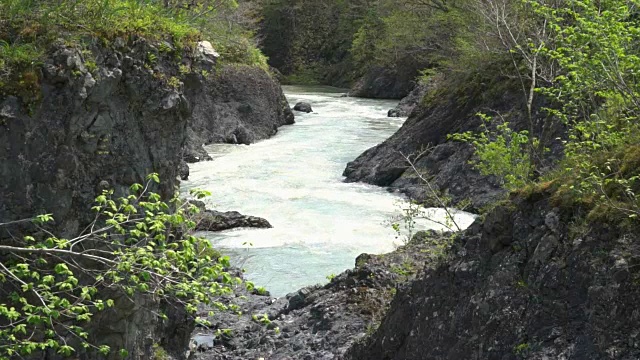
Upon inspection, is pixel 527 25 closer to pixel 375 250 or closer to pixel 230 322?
pixel 375 250

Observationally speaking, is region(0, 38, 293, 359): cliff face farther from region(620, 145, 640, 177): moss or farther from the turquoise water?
region(620, 145, 640, 177): moss

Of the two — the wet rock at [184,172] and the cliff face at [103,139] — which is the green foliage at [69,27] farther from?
the wet rock at [184,172]

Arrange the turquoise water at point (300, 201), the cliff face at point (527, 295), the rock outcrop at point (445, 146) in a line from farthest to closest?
the rock outcrop at point (445, 146), the turquoise water at point (300, 201), the cliff face at point (527, 295)

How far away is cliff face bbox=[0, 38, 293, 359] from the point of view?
9.21 m

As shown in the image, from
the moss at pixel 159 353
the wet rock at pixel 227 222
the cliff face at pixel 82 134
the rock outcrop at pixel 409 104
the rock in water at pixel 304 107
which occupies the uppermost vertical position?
the cliff face at pixel 82 134

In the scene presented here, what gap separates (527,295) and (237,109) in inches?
1149

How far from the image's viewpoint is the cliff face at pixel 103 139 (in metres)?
9.21

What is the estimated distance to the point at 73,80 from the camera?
969 centimetres

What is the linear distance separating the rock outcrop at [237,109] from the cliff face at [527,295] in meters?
21.1

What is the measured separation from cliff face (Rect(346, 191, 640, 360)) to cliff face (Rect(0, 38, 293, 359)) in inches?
145

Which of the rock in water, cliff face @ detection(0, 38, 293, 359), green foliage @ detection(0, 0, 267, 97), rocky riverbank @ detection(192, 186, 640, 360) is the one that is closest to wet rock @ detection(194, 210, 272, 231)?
cliff face @ detection(0, 38, 293, 359)

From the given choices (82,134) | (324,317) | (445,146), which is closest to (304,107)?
(445,146)

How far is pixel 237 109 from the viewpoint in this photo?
120ft

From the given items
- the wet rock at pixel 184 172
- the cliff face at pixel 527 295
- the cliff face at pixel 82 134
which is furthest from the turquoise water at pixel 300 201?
the cliff face at pixel 527 295
